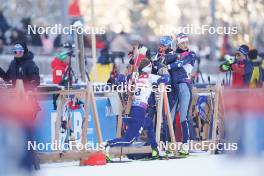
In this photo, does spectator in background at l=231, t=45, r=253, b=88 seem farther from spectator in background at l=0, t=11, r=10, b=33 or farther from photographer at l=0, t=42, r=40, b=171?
spectator in background at l=0, t=11, r=10, b=33

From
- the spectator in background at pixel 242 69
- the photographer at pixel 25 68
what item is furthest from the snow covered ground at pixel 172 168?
the spectator in background at pixel 242 69

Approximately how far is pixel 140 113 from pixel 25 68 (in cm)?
176

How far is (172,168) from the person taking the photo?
44.5 ft

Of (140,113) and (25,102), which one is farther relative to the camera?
(140,113)

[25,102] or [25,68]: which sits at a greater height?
[25,68]

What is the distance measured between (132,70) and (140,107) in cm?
71

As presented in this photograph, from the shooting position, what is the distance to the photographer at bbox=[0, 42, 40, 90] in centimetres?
1445

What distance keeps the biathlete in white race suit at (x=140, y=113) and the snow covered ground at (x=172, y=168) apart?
36 centimetres

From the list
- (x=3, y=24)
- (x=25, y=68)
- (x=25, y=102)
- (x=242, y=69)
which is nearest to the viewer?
(x=25, y=102)

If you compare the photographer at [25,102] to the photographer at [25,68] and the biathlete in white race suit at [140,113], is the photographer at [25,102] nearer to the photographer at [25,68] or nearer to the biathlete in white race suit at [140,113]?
the photographer at [25,68]

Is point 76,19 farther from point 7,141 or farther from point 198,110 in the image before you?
point 7,141

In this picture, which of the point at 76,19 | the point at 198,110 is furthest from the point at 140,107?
the point at 76,19

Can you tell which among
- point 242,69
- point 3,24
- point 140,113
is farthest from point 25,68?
point 3,24

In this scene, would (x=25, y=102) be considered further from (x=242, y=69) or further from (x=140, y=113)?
(x=242, y=69)
